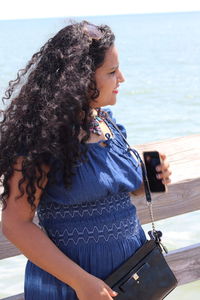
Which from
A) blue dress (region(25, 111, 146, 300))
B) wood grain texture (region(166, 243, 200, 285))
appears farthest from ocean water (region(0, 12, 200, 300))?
wood grain texture (region(166, 243, 200, 285))

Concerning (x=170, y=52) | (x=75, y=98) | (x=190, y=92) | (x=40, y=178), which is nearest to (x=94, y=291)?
(x=40, y=178)

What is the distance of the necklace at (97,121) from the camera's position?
7.26 feet

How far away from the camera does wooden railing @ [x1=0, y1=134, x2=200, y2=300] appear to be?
261 cm

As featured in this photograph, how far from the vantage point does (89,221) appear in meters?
2.14

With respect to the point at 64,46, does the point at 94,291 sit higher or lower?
lower

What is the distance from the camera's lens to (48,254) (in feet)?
6.64

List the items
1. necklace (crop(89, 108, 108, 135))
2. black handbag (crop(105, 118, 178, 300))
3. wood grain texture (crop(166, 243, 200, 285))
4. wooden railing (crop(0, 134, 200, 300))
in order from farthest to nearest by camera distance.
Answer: wood grain texture (crop(166, 243, 200, 285))
wooden railing (crop(0, 134, 200, 300))
necklace (crop(89, 108, 108, 135))
black handbag (crop(105, 118, 178, 300))

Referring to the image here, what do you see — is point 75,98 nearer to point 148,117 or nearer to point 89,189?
point 89,189

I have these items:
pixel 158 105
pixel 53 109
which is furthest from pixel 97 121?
pixel 158 105

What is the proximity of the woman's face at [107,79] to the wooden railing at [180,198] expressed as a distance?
17.9 inches

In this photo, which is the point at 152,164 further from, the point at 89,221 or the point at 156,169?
the point at 89,221

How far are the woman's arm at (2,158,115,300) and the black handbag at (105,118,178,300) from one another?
67 millimetres

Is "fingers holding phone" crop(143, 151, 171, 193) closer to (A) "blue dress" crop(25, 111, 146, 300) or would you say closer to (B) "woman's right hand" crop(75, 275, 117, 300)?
(A) "blue dress" crop(25, 111, 146, 300)

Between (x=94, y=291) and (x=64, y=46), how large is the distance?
25.1 inches
